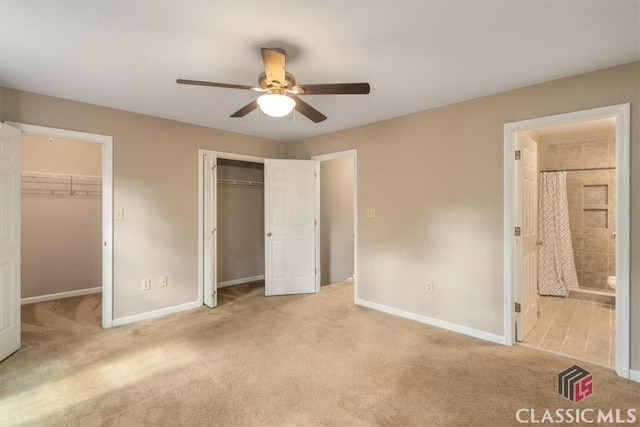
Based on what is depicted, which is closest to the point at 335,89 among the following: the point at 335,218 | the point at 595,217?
the point at 335,218

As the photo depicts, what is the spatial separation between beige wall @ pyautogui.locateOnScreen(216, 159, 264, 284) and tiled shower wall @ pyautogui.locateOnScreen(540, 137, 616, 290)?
15.9 feet

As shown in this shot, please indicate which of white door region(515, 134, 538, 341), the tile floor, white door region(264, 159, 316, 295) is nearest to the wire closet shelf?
white door region(264, 159, 316, 295)

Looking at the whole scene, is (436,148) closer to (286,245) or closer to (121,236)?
(286,245)

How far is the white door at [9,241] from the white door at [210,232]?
5.69ft

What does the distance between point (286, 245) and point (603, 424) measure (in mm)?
3599

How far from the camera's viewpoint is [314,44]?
2.00 m

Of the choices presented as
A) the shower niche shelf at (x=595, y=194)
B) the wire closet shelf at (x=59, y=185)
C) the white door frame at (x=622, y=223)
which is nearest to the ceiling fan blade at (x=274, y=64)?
the white door frame at (x=622, y=223)

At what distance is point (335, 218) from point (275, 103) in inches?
148

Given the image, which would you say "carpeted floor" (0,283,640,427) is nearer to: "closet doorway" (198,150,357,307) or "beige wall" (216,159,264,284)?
"closet doorway" (198,150,357,307)

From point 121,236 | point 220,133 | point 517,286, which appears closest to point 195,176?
point 220,133

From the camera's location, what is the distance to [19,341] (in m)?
2.71

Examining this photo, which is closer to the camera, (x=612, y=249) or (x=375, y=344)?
(x=375, y=344)

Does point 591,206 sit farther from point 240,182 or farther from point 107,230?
point 107,230

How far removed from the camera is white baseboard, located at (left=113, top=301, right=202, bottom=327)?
3.28m
